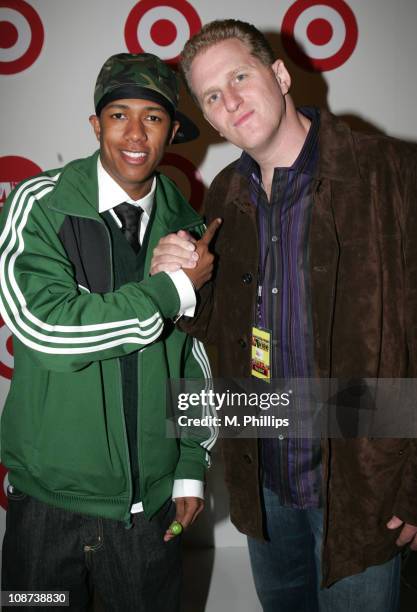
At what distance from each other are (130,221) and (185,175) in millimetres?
1217

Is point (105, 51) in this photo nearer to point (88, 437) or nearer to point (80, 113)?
point (80, 113)

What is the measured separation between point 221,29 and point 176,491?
1561 millimetres

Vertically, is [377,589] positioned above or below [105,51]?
below

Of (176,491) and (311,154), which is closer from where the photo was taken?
(311,154)

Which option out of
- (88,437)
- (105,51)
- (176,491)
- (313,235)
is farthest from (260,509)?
(105,51)

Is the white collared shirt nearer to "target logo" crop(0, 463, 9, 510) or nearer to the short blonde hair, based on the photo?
the short blonde hair

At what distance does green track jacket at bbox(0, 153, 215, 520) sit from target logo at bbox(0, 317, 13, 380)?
1292mm

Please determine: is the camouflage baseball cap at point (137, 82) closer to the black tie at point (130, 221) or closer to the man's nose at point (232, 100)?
the man's nose at point (232, 100)

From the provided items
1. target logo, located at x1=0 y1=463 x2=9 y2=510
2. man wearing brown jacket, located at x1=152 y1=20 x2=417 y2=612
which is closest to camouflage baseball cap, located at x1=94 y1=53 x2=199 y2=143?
man wearing brown jacket, located at x1=152 y1=20 x2=417 y2=612

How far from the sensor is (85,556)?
1558mm

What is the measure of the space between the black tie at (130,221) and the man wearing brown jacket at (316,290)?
0.14m

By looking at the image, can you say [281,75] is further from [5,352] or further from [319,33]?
[5,352]

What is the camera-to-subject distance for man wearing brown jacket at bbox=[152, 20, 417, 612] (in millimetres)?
1389

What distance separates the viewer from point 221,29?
61.4 inches
